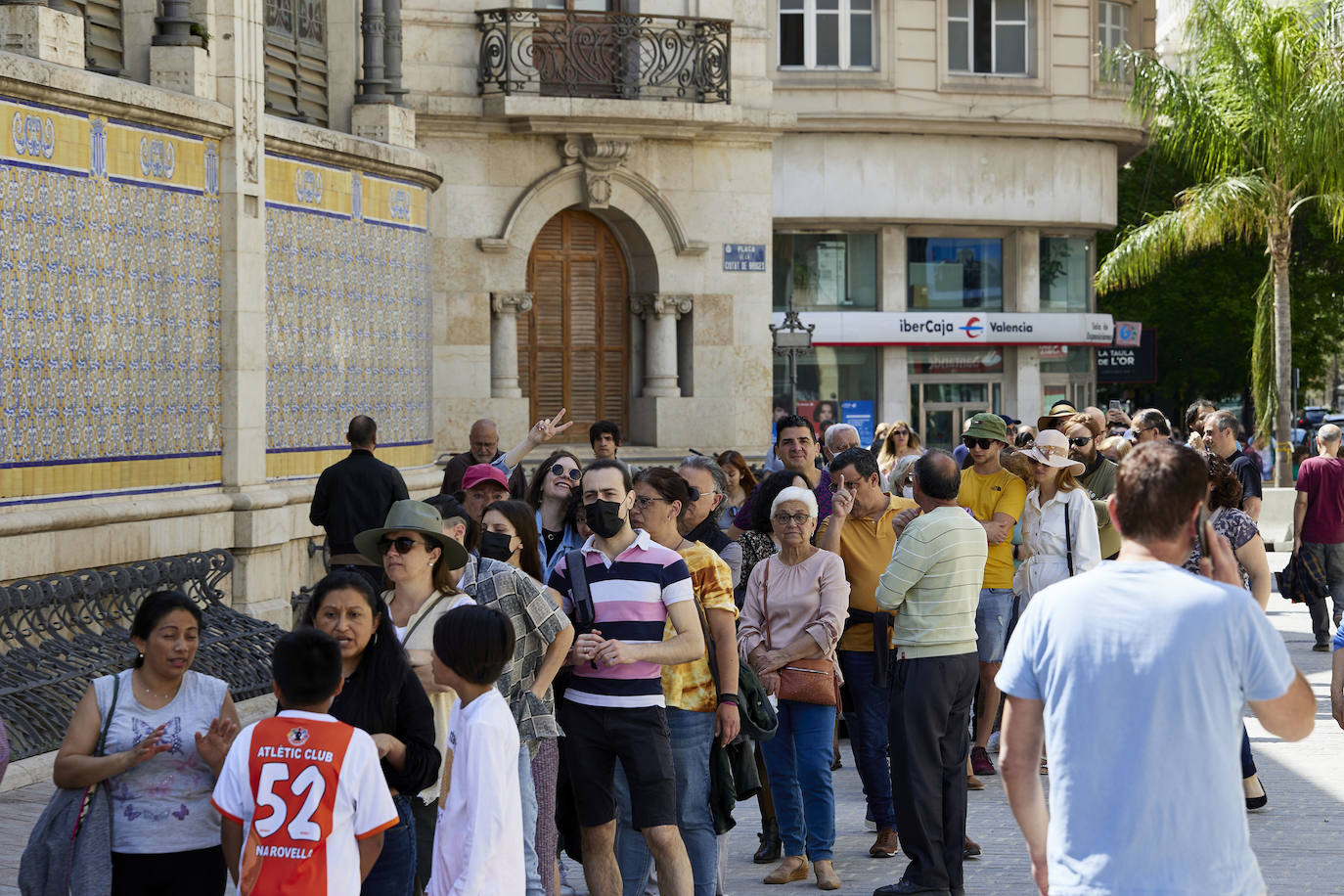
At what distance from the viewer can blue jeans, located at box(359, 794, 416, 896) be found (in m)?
5.42

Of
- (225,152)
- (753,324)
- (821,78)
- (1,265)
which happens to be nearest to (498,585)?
(1,265)

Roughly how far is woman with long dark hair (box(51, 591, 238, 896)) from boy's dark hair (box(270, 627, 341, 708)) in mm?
677

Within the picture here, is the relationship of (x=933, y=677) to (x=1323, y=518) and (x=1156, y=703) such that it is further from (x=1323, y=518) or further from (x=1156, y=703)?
(x=1323, y=518)

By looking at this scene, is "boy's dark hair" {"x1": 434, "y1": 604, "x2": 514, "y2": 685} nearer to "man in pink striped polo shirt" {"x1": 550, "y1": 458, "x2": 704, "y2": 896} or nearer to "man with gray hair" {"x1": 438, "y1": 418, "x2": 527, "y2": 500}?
"man in pink striped polo shirt" {"x1": 550, "y1": 458, "x2": 704, "y2": 896}

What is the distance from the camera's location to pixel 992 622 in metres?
10.2

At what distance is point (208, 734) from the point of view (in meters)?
5.47

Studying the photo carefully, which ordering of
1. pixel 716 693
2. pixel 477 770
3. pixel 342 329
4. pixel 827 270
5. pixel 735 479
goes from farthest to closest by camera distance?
pixel 827 270
pixel 342 329
pixel 735 479
pixel 716 693
pixel 477 770

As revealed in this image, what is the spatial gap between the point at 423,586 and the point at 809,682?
8.15 ft

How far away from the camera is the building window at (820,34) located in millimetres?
34625

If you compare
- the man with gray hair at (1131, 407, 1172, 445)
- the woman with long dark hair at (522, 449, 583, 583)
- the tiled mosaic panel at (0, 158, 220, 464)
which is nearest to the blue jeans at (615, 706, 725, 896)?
the woman with long dark hair at (522, 449, 583, 583)

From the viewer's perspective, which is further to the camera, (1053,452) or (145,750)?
(1053,452)

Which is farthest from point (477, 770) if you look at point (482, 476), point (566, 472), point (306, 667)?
point (566, 472)

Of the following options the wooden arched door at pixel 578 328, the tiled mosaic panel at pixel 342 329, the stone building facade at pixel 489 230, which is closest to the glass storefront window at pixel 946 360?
the stone building facade at pixel 489 230

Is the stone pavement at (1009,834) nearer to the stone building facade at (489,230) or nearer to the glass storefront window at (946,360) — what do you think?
the stone building facade at (489,230)
